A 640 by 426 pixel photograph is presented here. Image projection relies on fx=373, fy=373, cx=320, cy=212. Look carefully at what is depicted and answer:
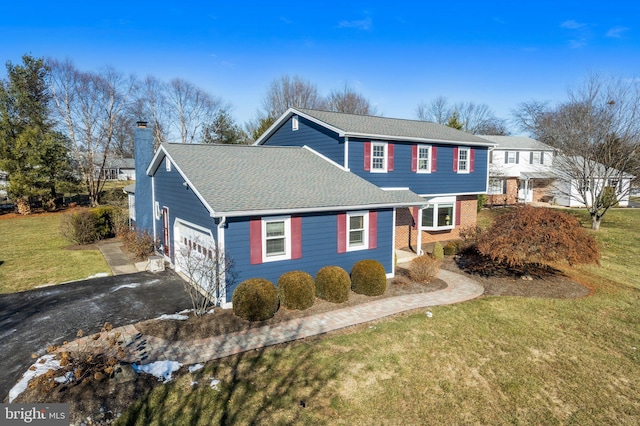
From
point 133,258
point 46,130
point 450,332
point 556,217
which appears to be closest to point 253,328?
point 450,332

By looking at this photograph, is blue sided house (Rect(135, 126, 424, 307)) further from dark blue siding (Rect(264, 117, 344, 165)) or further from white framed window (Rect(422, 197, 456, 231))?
white framed window (Rect(422, 197, 456, 231))

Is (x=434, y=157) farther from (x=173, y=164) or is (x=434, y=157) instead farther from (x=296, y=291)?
(x=173, y=164)

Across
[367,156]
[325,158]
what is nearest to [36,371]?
[325,158]

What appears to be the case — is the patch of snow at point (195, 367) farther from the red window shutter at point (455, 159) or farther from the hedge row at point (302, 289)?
the red window shutter at point (455, 159)

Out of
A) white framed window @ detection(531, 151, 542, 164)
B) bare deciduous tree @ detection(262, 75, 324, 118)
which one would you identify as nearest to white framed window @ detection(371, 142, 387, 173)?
white framed window @ detection(531, 151, 542, 164)

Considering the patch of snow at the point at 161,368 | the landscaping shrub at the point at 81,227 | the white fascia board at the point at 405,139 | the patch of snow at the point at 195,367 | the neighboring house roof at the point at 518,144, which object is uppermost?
the neighboring house roof at the point at 518,144

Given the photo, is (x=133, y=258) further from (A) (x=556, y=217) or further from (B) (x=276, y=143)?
(A) (x=556, y=217)

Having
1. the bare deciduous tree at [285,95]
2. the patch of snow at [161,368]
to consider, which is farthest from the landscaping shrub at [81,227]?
the bare deciduous tree at [285,95]
